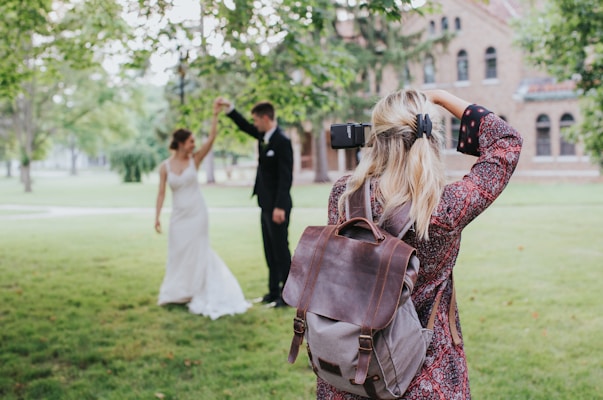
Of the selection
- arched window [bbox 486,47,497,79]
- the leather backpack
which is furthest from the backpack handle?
arched window [bbox 486,47,497,79]

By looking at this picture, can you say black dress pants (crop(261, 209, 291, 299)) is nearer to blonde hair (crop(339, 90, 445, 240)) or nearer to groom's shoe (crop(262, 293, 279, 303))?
groom's shoe (crop(262, 293, 279, 303))

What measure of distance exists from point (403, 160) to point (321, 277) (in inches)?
20.9

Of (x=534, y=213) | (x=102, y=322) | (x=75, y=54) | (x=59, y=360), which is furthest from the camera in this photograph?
(x=534, y=213)

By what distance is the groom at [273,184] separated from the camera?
714cm

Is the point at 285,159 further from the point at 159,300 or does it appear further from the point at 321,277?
the point at 321,277

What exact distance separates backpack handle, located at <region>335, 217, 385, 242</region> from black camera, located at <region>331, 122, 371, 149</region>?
36 cm

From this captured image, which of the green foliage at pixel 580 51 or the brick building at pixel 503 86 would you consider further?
the brick building at pixel 503 86

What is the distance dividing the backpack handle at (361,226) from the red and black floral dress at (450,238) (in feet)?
0.41

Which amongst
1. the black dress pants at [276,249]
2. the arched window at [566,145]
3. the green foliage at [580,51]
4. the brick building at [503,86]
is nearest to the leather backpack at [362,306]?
the black dress pants at [276,249]

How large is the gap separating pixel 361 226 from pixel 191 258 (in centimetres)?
588

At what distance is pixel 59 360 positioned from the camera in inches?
223

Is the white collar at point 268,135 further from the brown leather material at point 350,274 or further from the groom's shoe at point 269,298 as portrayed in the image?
the brown leather material at point 350,274

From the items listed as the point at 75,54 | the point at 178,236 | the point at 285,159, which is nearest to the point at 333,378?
the point at 285,159

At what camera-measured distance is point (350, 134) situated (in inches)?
91.1
